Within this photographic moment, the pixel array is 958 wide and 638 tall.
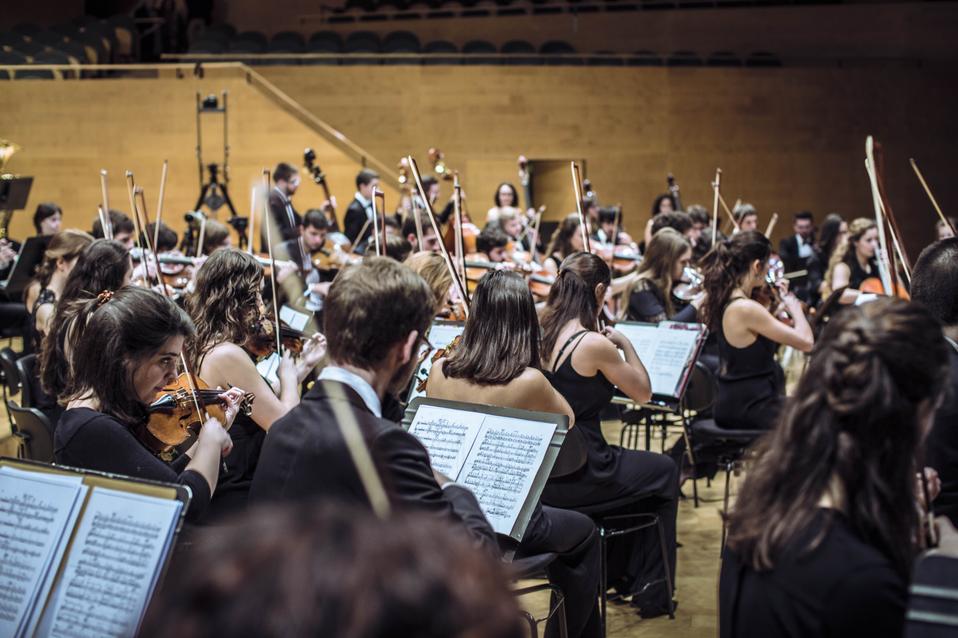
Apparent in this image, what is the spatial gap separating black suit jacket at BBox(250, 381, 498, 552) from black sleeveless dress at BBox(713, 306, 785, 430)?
9.20 feet

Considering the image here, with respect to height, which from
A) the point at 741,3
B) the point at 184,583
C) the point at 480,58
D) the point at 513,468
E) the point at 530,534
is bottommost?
the point at 530,534

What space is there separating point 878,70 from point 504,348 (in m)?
10.9

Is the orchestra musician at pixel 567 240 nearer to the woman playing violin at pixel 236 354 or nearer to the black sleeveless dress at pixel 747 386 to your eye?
the black sleeveless dress at pixel 747 386

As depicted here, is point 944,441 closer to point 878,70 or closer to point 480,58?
point 480,58

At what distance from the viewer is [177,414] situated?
8.71 ft

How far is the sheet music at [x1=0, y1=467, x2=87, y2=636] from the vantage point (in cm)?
182

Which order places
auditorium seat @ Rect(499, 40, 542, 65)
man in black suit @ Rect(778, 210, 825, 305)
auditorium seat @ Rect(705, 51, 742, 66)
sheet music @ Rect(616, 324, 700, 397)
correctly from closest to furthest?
sheet music @ Rect(616, 324, 700, 397), man in black suit @ Rect(778, 210, 825, 305), auditorium seat @ Rect(499, 40, 542, 65), auditorium seat @ Rect(705, 51, 742, 66)

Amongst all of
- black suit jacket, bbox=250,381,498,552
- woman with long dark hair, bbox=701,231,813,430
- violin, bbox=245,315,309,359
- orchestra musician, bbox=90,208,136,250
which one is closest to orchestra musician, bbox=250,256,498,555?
black suit jacket, bbox=250,381,498,552

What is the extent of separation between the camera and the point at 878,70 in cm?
1236

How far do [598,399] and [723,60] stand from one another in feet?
31.9

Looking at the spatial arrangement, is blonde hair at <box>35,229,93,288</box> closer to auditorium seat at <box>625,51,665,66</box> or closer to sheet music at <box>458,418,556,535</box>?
sheet music at <box>458,418,556,535</box>

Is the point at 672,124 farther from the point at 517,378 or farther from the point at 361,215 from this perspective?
the point at 517,378

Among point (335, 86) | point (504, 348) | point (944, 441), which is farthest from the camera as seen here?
point (335, 86)

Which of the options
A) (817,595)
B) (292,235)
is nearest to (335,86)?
(292,235)
